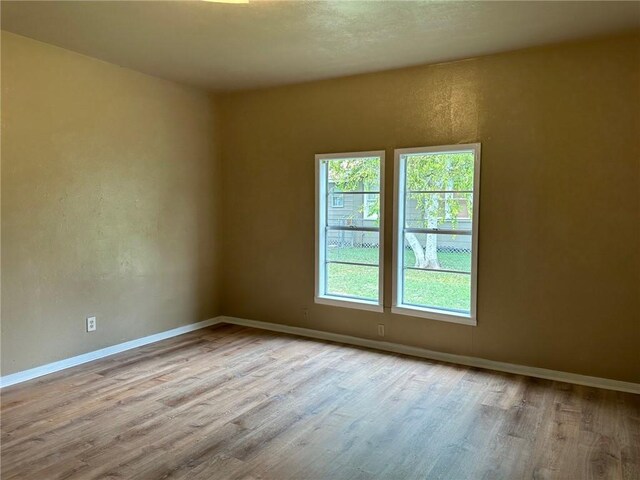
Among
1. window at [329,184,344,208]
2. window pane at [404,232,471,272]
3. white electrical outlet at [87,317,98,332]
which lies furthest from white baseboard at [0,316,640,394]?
window at [329,184,344,208]

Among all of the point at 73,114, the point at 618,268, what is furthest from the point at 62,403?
the point at 618,268

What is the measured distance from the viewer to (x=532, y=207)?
148 inches

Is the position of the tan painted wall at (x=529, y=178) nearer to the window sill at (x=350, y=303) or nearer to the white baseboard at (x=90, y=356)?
the window sill at (x=350, y=303)

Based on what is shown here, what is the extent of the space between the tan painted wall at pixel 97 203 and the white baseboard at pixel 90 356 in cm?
5

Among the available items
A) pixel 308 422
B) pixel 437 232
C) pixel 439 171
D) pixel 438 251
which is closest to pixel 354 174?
pixel 439 171

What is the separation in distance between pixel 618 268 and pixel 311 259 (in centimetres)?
274

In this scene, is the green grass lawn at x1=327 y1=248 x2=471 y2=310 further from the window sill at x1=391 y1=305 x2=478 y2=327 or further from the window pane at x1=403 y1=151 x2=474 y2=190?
the window pane at x1=403 y1=151 x2=474 y2=190

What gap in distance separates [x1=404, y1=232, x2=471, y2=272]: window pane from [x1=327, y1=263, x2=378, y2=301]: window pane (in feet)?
1.37

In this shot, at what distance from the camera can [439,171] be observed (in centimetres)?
420

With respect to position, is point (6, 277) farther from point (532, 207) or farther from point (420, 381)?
point (532, 207)

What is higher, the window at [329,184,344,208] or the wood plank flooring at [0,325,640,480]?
the window at [329,184,344,208]

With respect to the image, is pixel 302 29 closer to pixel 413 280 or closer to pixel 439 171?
pixel 439 171

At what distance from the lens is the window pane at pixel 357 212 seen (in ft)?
15.0

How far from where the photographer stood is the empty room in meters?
2.83
